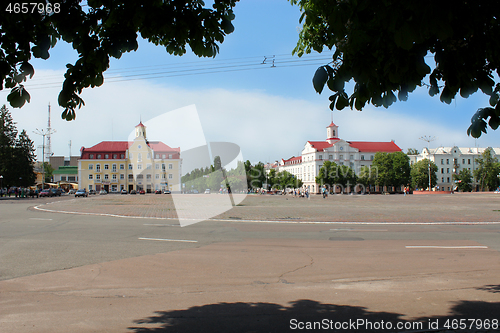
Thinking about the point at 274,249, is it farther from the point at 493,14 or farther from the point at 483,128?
the point at 493,14

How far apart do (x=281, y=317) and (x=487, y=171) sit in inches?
5438

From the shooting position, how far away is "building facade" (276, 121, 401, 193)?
449 feet

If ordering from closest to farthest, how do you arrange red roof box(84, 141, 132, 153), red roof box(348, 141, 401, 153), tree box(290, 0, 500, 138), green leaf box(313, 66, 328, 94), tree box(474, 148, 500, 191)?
1. tree box(290, 0, 500, 138)
2. green leaf box(313, 66, 328, 94)
3. red roof box(84, 141, 132, 153)
4. tree box(474, 148, 500, 191)
5. red roof box(348, 141, 401, 153)

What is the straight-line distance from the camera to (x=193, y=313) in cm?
471

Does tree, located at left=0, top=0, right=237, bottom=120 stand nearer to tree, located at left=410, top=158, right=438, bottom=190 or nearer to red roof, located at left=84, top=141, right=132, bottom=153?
red roof, located at left=84, top=141, right=132, bottom=153

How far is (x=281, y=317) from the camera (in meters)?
4.56

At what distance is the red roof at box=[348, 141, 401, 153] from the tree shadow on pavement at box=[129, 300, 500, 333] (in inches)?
5627

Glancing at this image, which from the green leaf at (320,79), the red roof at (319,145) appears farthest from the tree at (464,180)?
the green leaf at (320,79)

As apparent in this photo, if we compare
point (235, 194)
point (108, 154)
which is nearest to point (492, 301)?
point (235, 194)

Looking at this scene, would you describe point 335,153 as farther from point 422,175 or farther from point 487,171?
point 487,171

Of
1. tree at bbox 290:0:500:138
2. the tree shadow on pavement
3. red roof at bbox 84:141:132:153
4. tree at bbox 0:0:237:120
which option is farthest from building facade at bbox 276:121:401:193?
tree at bbox 0:0:237:120

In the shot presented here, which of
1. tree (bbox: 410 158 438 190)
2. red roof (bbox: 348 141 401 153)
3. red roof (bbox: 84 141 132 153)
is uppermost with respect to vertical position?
red roof (bbox: 348 141 401 153)

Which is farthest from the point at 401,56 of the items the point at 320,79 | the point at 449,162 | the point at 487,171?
the point at 449,162

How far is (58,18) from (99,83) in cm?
81
